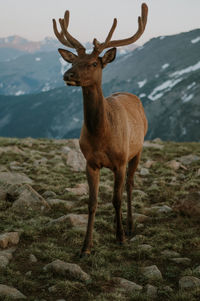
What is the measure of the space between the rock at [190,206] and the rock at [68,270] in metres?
3.76

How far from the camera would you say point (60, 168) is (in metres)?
13.1

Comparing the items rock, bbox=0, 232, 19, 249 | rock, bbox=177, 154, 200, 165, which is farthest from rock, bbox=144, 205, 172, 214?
rock, bbox=177, 154, 200, 165

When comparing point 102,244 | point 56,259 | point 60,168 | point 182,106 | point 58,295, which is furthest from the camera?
point 182,106

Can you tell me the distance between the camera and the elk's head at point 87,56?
18.2 ft

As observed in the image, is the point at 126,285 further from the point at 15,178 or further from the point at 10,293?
the point at 15,178

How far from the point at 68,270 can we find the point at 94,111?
2.85 m

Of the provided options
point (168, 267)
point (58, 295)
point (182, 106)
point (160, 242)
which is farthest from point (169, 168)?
point (182, 106)

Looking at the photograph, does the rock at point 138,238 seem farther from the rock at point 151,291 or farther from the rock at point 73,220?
the rock at point 151,291

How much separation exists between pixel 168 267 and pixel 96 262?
125 cm

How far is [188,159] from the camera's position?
1545 centimetres

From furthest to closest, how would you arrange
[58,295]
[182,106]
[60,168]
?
[182,106] → [60,168] → [58,295]

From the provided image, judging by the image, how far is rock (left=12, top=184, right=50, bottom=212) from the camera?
8.15m

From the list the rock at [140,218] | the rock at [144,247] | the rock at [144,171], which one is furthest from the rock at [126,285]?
the rock at [144,171]

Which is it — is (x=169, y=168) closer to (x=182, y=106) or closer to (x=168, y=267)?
(x=168, y=267)
